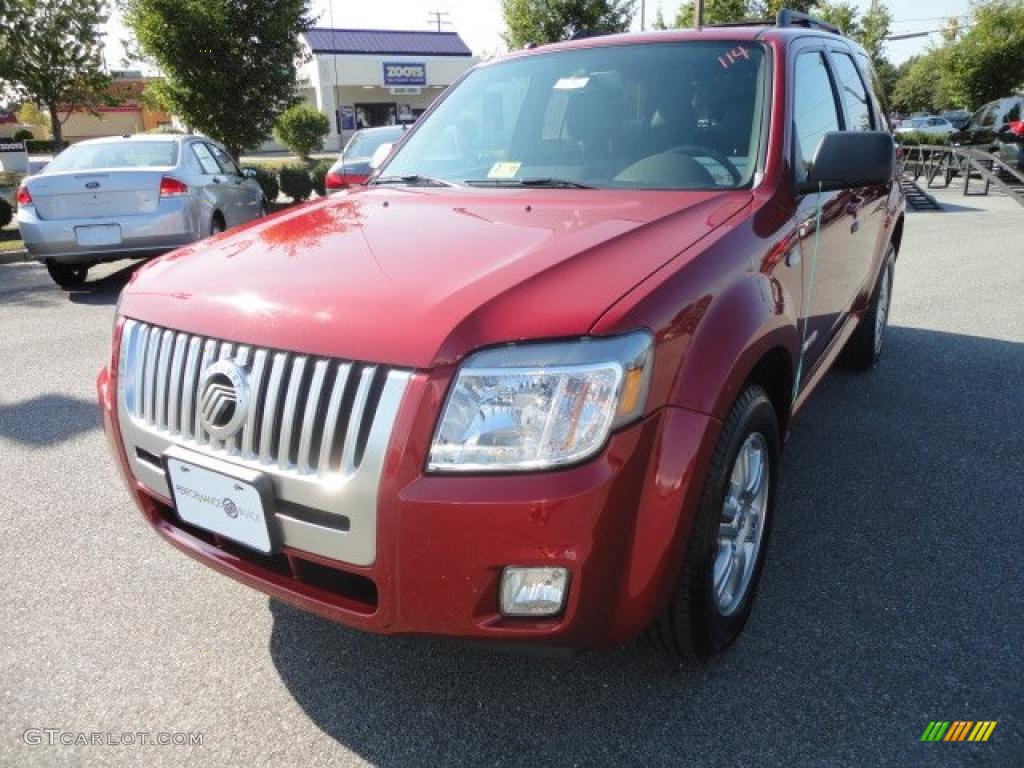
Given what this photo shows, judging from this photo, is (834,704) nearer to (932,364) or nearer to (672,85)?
(672,85)

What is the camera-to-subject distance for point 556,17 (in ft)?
74.3

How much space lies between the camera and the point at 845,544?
296 cm

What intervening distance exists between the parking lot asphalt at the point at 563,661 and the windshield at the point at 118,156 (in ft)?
16.3

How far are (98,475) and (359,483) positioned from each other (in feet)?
8.20

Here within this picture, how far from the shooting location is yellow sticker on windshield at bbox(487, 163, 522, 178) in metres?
2.99

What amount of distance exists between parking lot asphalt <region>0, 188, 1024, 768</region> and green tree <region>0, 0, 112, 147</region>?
26772 millimetres

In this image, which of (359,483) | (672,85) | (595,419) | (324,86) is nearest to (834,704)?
(595,419)

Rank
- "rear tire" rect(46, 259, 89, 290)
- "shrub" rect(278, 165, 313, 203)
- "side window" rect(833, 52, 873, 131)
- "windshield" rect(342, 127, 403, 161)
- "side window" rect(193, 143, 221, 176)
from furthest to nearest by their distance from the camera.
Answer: "shrub" rect(278, 165, 313, 203) → "windshield" rect(342, 127, 403, 161) → "side window" rect(193, 143, 221, 176) → "rear tire" rect(46, 259, 89, 290) → "side window" rect(833, 52, 873, 131)

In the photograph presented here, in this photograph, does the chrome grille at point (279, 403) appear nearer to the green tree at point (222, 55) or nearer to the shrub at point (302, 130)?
the green tree at point (222, 55)

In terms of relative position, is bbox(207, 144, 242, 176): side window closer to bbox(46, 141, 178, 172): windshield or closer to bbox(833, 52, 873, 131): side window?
bbox(46, 141, 178, 172): windshield

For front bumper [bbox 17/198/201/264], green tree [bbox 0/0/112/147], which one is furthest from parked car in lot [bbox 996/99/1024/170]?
green tree [bbox 0/0/112/147]

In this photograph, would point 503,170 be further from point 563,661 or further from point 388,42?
point 388,42

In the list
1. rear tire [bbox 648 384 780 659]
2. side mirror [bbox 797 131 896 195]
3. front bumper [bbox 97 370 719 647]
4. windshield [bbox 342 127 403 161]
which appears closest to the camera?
front bumper [bbox 97 370 719 647]

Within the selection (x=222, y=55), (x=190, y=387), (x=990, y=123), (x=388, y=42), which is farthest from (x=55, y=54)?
(x=190, y=387)
